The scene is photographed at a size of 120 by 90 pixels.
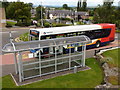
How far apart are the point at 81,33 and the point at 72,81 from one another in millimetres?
7191

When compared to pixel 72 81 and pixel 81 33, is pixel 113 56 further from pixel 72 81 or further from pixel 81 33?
pixel 72 81

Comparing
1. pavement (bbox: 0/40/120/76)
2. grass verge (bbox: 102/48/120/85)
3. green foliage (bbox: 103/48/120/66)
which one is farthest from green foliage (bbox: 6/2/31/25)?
grass verge (bbox: 102/48/120/85)

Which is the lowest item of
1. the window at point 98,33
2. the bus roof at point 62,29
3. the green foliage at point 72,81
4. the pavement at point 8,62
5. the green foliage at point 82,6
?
the green foliage at point 72,81

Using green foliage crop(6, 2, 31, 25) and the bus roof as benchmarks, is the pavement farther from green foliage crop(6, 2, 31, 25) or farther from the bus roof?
green foliage crop(6, 2, 31, 25)

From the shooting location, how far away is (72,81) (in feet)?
30.0

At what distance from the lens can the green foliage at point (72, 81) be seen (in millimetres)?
8613

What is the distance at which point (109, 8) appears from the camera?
107ft

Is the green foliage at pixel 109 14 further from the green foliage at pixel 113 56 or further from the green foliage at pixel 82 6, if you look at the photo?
the green foliage at pixel 82 6

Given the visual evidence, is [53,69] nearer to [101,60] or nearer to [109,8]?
[101,60]

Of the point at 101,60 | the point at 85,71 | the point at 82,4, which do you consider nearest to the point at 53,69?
the point at 85,71

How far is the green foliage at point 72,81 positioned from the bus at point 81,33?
285 cm

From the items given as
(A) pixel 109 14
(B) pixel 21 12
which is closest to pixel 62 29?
(A) pixel 109 14

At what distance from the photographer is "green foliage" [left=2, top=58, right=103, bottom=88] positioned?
8.61 metres

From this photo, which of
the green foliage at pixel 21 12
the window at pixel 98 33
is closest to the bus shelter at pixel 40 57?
the window at pixel 98 33
